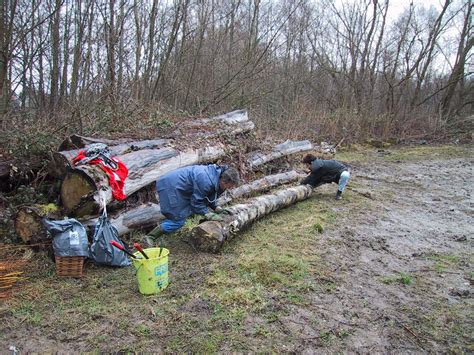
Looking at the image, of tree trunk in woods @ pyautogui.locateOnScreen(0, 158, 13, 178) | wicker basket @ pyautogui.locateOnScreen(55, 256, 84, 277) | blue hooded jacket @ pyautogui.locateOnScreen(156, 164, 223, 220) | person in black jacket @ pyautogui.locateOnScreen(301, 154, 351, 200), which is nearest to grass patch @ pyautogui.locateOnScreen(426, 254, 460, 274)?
blue hooded jacket @ pyautogui.locateOnScreen(156, 164, 223, 220)

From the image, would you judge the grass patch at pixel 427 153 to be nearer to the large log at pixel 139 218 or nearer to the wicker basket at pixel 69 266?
the large log at pixel 139 218

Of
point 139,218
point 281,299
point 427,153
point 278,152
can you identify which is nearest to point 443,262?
point 281,299

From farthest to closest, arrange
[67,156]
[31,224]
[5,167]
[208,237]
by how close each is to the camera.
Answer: [5,167], [67,156], [208,237], [31,224]

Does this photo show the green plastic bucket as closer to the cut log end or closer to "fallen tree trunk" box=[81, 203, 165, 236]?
the cut log end

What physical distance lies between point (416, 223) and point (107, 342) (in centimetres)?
561

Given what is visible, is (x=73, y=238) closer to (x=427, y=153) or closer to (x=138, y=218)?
(x=138, y=218)

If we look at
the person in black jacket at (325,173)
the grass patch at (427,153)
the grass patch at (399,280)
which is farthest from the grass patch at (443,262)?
the grass patch at (427,153)

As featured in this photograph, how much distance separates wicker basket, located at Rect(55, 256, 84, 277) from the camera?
4.25 metres

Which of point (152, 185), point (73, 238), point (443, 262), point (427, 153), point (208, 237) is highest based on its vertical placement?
point (152, 185)

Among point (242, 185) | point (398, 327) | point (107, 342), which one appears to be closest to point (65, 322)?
point (107, 342)

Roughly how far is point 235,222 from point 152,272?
177 cm

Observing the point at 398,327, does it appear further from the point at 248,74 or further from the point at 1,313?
the point at 248,74

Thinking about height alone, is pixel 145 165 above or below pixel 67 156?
below

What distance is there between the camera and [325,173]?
8375mm
